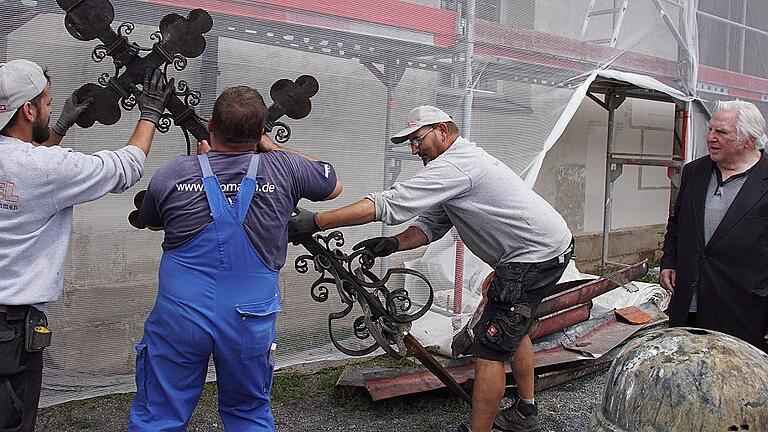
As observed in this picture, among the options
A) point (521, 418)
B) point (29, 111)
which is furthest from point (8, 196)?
point (521, 418)

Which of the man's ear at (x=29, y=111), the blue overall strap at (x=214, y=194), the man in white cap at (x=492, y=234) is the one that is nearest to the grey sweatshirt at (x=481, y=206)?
the man in white cap at (x=492, y=234)

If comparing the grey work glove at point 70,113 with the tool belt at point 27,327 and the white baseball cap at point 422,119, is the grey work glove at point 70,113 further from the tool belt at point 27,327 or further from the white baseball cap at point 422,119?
the white baseball cap at point 422,119

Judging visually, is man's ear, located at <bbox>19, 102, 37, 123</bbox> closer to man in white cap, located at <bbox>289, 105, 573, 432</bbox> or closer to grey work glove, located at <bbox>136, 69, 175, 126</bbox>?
grey work glove, located at <bbox>136, 69, 175, 126</bbox>

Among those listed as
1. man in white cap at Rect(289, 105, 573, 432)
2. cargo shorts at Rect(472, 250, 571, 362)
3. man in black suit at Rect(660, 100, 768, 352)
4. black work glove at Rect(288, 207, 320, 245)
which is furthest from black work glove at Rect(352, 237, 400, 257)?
man in black suit at Rect(660, 100, 768, 352)

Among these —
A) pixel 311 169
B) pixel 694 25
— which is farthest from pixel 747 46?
pixel 311 169

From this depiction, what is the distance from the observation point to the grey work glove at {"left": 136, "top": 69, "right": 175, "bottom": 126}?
2480 millimetres

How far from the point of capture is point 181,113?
8.77 ft

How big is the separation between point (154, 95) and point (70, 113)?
29cm

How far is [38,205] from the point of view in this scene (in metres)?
2.14

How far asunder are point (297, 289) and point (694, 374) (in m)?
2.67

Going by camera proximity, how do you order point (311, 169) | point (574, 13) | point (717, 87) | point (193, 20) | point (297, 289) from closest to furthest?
point (311, 169) < point (193, 20) < point (297, 289) < point (574, 13) < point (717, 87)

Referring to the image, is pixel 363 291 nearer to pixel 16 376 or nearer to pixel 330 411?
pixel 330 411

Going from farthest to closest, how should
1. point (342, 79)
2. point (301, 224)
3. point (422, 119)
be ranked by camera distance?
point (342, 79) → point (422, 119) → point (301, 224)

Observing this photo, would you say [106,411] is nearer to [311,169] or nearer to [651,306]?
[311,169]
